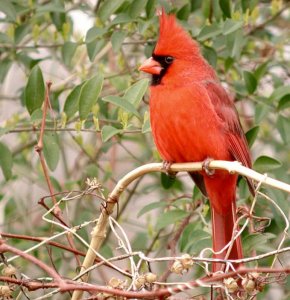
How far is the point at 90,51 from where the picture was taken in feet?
9.37

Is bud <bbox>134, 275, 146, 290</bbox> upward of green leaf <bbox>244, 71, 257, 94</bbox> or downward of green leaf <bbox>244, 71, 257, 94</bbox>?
upward

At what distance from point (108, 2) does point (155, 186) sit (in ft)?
3.43

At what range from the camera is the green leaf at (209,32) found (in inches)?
111

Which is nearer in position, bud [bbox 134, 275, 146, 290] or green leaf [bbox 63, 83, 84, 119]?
bud [bbox 134, 275, 146, 290]

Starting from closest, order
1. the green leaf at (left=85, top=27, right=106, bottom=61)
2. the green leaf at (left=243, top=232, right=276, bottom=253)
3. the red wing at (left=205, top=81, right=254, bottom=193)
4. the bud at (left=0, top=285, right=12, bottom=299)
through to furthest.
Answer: the bud at (left=0, top=285, right=12, bottom=299) < the green leaf at (left=243, top=232, right=276, bottom=253) < the red wing at (left=205, top=81, right=254, bottom=193) < the green leaf at (left=85, top=27, right=106, bottom=61)

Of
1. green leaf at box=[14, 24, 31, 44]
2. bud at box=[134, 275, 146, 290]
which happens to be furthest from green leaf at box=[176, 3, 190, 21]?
bud at box=[134, 275, 146, 290]

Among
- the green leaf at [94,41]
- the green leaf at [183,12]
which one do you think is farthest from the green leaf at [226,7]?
the green leaf at [94,41]

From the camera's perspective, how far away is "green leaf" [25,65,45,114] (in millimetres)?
2503

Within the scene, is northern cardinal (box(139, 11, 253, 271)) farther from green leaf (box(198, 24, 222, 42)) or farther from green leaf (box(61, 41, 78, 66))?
green leaf (box(61, 41, 78, 66))

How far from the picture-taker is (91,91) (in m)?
2.39

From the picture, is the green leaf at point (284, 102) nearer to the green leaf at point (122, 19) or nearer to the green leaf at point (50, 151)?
the green leaf at point (122, 19)

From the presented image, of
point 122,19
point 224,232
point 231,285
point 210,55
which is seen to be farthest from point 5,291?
point 210,55

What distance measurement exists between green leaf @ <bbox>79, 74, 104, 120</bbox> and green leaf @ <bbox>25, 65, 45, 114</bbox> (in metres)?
Result: 0.17

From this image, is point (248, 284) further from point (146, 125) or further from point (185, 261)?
point (146, 125)
